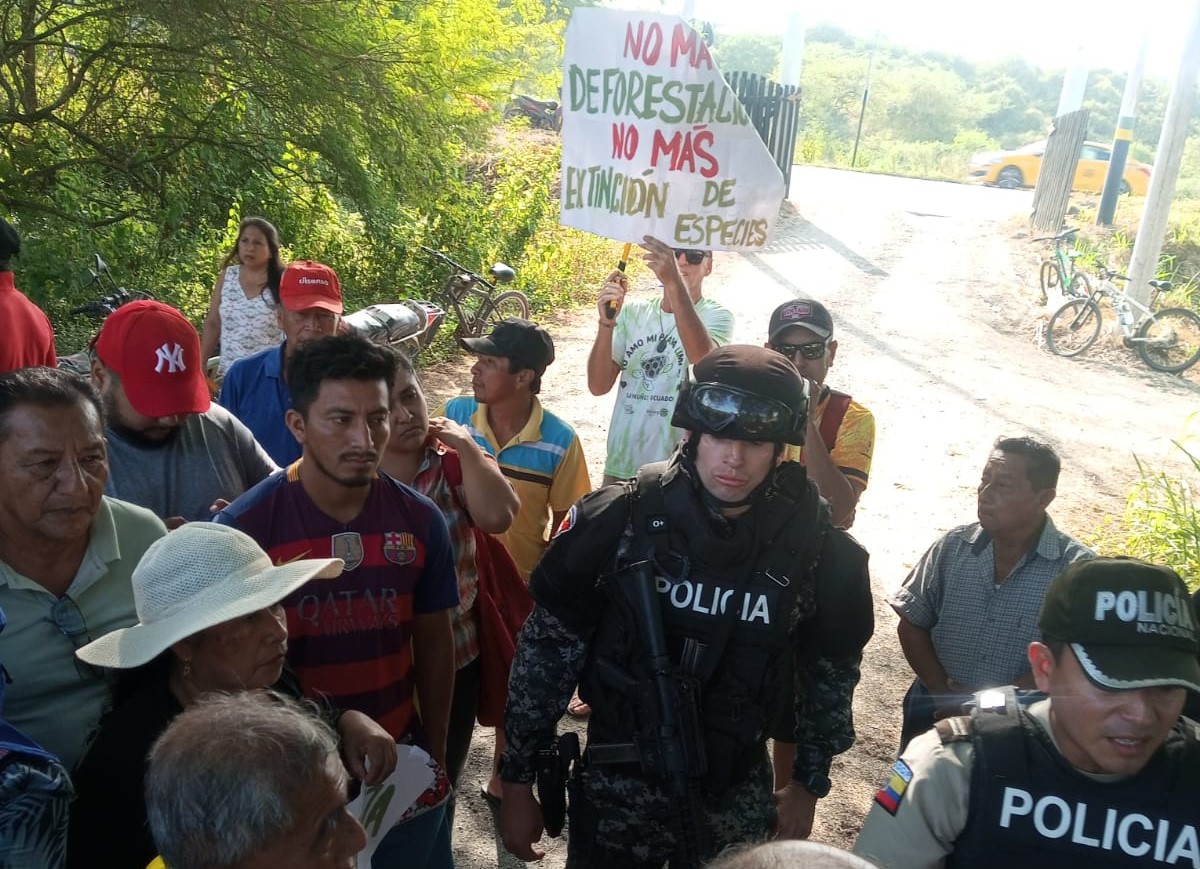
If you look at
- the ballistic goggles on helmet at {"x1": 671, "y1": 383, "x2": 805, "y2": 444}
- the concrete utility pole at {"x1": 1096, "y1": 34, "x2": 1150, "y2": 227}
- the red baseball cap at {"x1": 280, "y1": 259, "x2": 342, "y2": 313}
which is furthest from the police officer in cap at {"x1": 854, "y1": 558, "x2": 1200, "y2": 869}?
the concrete utility pole at {"x1": 1096, "y1": 34, "x2": 1150, "y2": 227}

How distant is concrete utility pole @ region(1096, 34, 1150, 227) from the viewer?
16656 mm

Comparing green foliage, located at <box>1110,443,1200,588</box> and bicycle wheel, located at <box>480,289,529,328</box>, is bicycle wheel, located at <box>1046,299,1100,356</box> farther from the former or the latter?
bicycle wheel, located at <box>480,289,529,328</box>

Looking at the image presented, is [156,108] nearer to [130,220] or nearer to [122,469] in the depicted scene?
[130,220]

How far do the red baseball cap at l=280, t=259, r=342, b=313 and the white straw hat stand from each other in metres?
2.34

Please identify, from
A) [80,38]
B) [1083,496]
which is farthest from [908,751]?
[80,38]

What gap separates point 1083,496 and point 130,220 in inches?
348

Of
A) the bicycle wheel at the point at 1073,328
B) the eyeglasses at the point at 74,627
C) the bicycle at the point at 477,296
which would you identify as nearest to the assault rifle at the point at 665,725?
the eyeglasses at the point at 74,627

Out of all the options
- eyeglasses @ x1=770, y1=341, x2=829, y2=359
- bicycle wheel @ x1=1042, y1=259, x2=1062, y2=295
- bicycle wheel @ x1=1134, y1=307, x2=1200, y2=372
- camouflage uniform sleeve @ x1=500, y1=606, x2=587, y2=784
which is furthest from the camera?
bicycle wheel @ x1=1042, y1=259, x2=1062, y2=295

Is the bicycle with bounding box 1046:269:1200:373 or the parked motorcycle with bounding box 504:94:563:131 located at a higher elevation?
the parked motorcycle with bounding box 504:94:563:131

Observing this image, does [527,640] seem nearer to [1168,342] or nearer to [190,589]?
[190,589]

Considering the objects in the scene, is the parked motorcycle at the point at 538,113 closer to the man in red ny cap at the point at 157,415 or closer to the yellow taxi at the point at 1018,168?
the yellow taxi at the point at 1018,168

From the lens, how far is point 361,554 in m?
2.54

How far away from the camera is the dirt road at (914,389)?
5.30m

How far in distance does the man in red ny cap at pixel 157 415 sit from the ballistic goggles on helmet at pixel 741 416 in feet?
4.90
